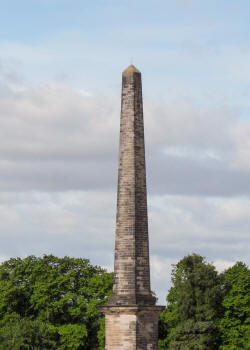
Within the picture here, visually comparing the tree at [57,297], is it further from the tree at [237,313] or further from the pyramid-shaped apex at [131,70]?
the pyramid-shaped apex at [131,70]

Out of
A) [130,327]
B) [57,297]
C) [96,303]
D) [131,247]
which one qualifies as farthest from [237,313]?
[130,327]

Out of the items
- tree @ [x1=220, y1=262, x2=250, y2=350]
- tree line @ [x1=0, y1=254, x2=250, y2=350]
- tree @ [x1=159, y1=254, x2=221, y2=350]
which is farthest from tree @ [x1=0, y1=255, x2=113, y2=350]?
tree @ [x1=220, y1=262, x2=250, y2=350]

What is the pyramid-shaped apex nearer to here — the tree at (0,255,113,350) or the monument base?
the monument base

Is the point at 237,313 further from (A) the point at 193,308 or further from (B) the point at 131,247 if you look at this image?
(B) the point at 131,247

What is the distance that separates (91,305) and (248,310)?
16786 mm

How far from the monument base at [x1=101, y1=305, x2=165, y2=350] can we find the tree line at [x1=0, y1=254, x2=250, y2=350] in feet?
151

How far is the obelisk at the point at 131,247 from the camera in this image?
47.8 m

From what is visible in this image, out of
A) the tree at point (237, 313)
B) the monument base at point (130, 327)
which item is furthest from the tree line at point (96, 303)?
the monument base at point (130, 327)

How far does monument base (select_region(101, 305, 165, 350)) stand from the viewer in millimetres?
47594

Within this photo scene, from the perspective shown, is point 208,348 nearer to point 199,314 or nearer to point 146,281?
point 199,314

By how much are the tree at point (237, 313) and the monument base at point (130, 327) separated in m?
50.7

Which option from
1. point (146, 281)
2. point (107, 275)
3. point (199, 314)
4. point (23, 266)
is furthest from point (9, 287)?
point (146, 281)

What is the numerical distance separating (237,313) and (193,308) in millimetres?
4761

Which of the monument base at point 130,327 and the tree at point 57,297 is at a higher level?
the tree at point 57,297
